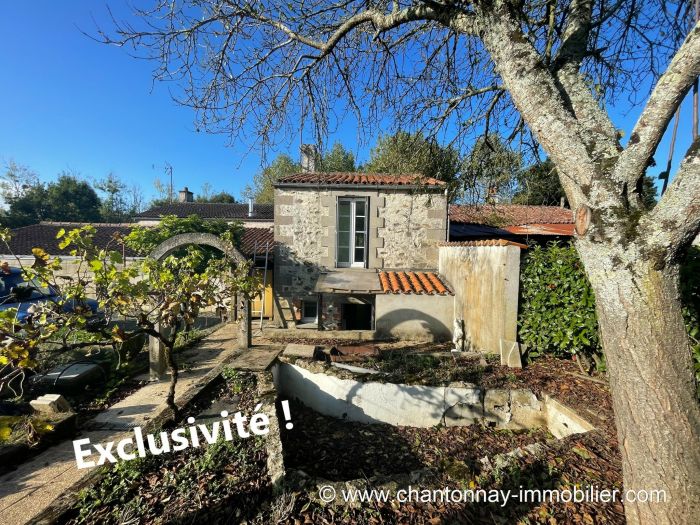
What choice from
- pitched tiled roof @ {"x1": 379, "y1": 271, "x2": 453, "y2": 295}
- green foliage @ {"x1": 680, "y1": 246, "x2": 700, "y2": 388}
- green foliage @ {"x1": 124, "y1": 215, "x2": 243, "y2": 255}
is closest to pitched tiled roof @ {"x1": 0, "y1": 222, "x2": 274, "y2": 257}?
green foliage @ {"x1": 124, "y1": 215, "x2": 243, "y2": 255}

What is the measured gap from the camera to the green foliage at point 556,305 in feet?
18.2

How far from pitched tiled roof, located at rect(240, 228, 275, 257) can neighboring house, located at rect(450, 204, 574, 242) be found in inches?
348

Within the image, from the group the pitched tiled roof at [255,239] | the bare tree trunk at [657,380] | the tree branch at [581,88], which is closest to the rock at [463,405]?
the bare tree trunk at [657,380]

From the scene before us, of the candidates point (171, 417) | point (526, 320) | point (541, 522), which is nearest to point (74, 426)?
point (171, 417)

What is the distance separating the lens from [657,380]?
2012 millimetres

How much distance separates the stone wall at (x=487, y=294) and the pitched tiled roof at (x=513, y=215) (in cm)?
675

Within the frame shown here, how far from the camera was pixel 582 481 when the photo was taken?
3119 millimetres

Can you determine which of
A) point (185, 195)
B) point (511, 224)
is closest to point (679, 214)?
point (511, 224)

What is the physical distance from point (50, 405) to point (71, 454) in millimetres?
1444

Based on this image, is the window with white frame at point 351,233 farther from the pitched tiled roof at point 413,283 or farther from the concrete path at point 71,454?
the concrete path at point 71,454

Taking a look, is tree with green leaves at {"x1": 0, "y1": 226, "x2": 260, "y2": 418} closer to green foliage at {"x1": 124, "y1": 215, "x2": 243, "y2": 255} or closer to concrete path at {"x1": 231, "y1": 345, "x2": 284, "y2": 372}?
concrete path at {"x1": 231, "y1": 345, "x2": 284, "y2": 372}

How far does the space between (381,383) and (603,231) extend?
178 inches

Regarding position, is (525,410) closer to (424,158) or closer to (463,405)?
(463,405)

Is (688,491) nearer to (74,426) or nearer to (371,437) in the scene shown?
(371,437)
